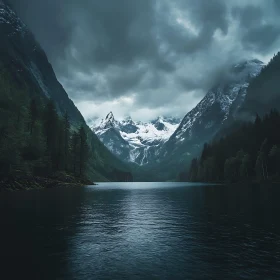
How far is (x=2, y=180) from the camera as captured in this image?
6412 cm

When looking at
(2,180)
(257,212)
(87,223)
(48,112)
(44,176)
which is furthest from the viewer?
(48,112)

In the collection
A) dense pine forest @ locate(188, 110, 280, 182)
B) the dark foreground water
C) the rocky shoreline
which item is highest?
dense pine forest @ locate(188, 110, 280, 182)

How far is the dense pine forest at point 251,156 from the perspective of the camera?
11306cm

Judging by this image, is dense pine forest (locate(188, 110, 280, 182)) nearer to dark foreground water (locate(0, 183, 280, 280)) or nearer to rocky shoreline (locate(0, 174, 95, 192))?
rocky shoreline (locate(0, 174, 95, 192))

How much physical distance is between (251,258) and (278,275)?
258cm

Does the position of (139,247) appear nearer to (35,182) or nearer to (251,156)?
(35,182)

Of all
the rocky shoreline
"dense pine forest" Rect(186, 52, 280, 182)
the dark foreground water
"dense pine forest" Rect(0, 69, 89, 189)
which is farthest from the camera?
"dense pine forest" Rect(186, 52, 280, 182)

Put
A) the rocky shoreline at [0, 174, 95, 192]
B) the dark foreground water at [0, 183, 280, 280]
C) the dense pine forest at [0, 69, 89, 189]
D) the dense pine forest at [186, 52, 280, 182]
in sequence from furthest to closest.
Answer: the dense pine forest at [186, 52, 280, 182] < the dense pine forest at [0, 69, 89, 189] < the rocky shoreline at [0, 174, 95, 192] < the dark foreground water at [0, 183, 280, 280]

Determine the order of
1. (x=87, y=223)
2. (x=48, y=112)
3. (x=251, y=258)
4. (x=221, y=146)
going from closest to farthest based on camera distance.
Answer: (x=251, y=258), (x=87, y=223), (x=48, y=112), (x=221, y=146)

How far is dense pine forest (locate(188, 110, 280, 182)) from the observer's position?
113062mm

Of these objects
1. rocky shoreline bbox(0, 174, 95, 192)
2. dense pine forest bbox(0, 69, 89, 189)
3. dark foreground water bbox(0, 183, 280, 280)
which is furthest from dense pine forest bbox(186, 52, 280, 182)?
dark foreground water bbox(0, 183, 280, 280)

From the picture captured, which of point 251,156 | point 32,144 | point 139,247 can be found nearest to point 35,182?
point 32,144

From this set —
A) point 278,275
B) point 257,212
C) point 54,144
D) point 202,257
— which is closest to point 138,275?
point 202,257

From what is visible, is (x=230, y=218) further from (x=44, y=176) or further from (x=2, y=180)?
(x=44, y=176)
